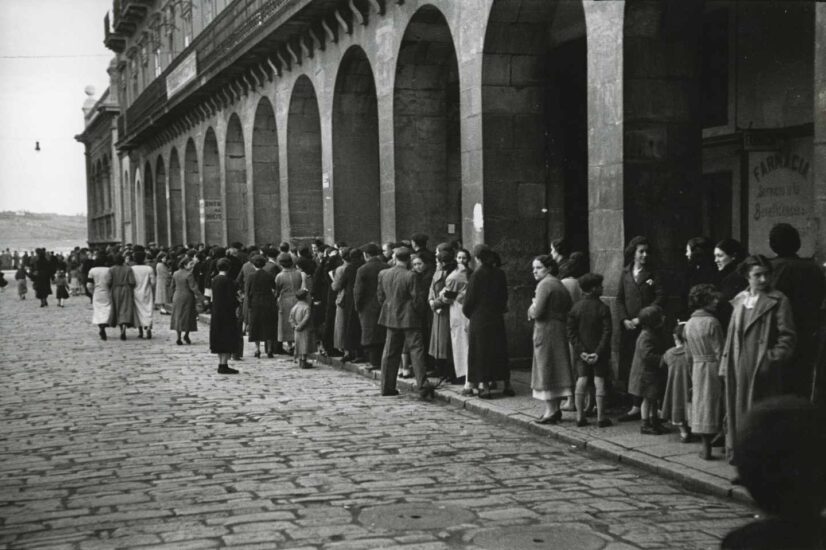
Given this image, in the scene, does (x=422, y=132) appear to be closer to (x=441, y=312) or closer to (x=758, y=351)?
(x=441, y=312)

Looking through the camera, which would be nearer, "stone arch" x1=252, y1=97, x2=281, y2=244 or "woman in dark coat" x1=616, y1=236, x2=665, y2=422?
"woman in dark coat" x1=616, y1=236, x2=665, y2=422

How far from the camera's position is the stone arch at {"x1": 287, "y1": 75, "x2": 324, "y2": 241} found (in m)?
23.3

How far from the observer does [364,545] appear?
17.9ft

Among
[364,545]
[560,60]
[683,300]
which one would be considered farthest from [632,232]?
[560,60]

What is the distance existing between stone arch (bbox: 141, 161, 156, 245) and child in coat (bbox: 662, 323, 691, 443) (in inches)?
1546

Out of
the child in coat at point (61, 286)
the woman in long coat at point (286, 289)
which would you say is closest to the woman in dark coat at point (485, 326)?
the woman in long coat at point (286, 289)

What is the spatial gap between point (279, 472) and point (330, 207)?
43.4ft

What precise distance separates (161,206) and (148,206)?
87.9 inches

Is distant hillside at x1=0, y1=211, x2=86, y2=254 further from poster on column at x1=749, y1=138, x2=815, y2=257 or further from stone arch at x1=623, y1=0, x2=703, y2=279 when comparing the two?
stone arch at x1=623, y1=0, x2=703, y2=279

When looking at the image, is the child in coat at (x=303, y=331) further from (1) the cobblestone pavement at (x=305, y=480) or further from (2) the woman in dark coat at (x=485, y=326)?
(2) the woman in dark coat at (x=485, y=326)

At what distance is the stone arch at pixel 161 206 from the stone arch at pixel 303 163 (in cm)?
1990

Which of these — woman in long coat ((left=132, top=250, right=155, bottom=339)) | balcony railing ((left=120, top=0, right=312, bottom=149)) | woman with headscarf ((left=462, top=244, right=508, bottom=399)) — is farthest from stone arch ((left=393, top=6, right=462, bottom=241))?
woman with headscarf ((left=462, top=244, right=508, bottom=399))

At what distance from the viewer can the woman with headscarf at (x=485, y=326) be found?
10.6 metres

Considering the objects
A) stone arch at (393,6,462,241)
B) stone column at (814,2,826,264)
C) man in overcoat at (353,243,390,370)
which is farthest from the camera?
stone arch at (393,6,462,241)
